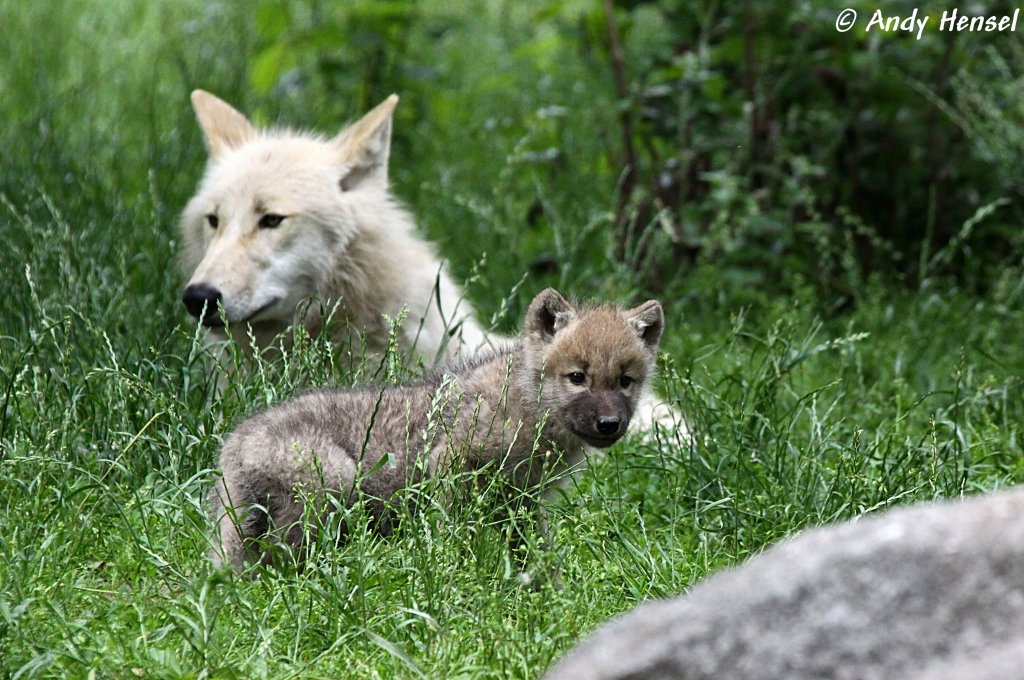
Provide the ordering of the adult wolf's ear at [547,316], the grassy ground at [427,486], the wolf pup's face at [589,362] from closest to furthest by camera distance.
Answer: the grassy ground at [427,486]
the wolf pup's face at [589,362]
the adult wolf's ear at [547,316]

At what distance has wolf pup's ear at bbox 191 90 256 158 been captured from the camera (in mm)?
6270

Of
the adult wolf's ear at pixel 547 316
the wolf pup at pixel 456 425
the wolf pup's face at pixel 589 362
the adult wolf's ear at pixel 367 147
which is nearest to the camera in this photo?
the wolf pup at pixel 456 425

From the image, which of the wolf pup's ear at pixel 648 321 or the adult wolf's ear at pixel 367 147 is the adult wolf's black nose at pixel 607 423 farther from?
the adult wolf's ear at pixel 367 147

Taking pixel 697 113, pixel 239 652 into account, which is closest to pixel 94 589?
pixel 239 652

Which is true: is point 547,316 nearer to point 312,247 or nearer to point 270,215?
point 312,247

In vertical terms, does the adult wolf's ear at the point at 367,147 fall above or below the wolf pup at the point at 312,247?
above

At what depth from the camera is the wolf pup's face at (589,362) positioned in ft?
14.0

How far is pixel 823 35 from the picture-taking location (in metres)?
7.88

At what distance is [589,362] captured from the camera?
4352 millimetres

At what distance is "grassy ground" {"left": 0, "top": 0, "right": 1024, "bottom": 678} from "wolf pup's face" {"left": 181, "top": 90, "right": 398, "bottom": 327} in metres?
0.27

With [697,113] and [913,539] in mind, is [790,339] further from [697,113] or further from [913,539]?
[697,113]

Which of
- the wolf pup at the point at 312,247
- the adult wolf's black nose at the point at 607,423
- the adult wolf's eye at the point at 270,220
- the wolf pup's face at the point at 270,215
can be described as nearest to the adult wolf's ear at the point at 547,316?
the adult wolf's black nose at the point at 607,423

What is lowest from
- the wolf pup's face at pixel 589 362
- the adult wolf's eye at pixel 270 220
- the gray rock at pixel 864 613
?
the adult wolf's eye at pixel 270 220

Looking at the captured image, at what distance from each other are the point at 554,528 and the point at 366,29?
5159 millimetres
